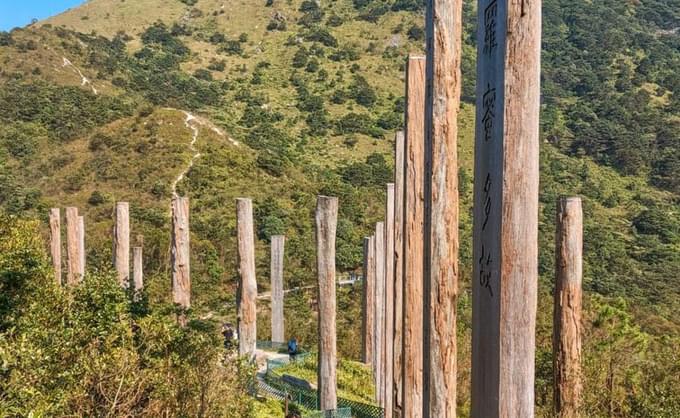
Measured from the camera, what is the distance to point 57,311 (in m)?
7.82

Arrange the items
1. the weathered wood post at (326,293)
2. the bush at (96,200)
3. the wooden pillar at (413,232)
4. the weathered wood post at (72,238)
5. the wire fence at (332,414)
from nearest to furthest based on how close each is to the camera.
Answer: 1. the wooden pillar at (413,232)
2. the weathered wood post at (326,293)
3. the wire fence at (332,414)
4. the weathered wood post at (72,238)
5. the bush at (96,200)

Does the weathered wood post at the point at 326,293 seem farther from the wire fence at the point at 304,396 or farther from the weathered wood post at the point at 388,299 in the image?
the weathered wood post at the point at 388,299

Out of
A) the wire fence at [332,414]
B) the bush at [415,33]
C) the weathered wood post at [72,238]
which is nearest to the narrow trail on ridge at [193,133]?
the weathered wood post at [72,238]

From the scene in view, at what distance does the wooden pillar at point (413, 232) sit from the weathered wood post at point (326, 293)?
3.06m

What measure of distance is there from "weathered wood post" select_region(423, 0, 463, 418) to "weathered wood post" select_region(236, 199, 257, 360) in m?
5.99

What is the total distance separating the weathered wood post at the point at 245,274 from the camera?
382 inches

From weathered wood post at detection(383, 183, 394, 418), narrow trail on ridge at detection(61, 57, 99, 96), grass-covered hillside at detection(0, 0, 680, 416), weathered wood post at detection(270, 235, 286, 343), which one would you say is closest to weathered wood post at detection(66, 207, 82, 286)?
grass-covered hillside at detection(0, 0, 680, 416)

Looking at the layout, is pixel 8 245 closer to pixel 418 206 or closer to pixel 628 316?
pixel 418 206

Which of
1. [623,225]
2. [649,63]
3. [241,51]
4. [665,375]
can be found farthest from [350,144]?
[665,375]

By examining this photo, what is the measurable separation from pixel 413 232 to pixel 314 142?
3892cm

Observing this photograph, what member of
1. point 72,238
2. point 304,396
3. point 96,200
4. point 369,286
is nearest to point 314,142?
point 96,200

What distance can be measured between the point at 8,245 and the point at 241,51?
55.8 metres

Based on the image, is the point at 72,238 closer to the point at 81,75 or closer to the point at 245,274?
the point at 245,274

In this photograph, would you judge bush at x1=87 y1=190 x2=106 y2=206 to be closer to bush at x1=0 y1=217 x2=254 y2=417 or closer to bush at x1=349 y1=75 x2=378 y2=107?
bush at x1=0 y1=217 x2=254 y2=417
